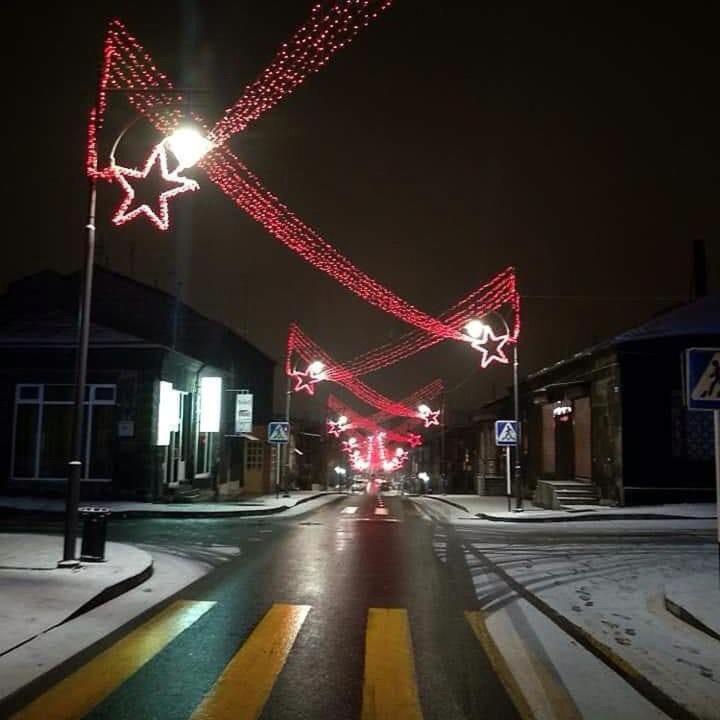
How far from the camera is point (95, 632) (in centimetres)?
775

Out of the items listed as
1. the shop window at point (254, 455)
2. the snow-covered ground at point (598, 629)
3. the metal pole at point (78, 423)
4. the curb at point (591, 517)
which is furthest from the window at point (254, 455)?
the metal pole at point (78, 423)

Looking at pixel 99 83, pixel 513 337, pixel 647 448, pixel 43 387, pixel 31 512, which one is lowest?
pixel 31 512

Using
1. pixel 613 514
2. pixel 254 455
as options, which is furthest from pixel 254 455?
pixel 613 514

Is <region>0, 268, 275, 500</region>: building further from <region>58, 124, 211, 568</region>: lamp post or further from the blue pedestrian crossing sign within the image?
<region>58, 124, 211, 568</region>: lamp post

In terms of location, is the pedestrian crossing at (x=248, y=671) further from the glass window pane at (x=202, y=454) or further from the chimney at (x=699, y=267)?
the chimney at (x=699, y=267)

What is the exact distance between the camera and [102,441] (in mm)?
27078

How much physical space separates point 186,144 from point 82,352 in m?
3.51

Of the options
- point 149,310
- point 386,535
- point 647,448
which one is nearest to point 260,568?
point 386,535

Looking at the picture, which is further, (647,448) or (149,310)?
(149,310)

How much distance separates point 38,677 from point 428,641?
3.59 metres

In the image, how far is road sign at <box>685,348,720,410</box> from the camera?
9094mm

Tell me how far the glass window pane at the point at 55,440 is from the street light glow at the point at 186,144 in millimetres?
17746

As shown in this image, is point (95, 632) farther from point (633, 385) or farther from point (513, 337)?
point (633, 385)

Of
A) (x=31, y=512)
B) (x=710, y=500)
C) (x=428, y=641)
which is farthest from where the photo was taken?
(x=710, y=500)
